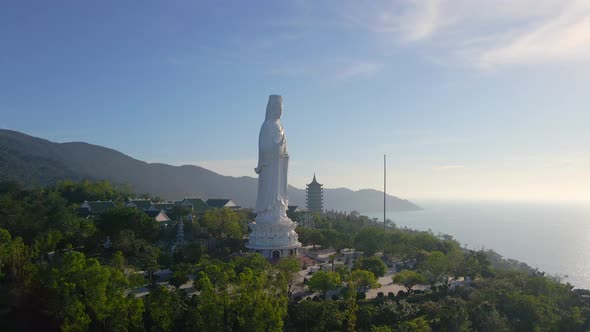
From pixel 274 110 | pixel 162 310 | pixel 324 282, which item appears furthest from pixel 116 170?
pixel 162 310

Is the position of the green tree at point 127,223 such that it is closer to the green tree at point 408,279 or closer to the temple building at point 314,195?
the green tree at point 408,279

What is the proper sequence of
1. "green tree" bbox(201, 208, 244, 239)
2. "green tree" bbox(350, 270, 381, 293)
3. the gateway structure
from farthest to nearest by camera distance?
"green tree" bbox(201, 208, 244, 239) < the gateway structure < "green tree" bbox(350, 270, 381, 293)

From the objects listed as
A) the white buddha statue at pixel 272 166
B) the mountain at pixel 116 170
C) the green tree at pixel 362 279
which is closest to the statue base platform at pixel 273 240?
the white buddha statue at pixel 272 166

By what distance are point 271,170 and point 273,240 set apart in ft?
13.8

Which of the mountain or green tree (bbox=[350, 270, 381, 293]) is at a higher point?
the mountain

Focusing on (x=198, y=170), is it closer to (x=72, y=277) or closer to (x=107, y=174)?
(x=107, y=174)

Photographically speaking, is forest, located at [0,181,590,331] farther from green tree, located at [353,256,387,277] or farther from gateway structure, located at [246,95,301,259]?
gateway structure, located at [246,95,301,259]

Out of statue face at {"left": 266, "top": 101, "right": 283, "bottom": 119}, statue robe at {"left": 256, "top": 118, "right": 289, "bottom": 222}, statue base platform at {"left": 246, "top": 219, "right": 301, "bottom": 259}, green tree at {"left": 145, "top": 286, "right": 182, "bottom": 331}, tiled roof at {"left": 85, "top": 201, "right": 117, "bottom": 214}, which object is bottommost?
green tree at {"left": 145, "top": 286, "right": 182, "bottom": 331}

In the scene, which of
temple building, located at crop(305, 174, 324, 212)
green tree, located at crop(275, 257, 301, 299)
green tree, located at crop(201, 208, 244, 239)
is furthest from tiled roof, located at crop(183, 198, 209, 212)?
green tree, located at crop(275, 257, 301, 299)

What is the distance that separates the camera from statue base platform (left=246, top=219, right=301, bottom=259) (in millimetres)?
28094

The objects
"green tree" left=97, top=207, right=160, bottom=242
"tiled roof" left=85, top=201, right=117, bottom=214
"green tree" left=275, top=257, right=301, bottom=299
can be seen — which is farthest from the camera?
"tiled roof" left=85, top=201, right=117, bottom=214

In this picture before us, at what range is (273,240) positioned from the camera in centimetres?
2828

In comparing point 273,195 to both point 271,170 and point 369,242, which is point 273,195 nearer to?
point 271,170

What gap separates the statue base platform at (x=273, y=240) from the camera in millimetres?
28094
